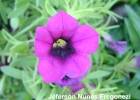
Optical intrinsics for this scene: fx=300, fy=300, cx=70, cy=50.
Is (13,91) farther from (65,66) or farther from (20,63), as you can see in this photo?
(65,66)

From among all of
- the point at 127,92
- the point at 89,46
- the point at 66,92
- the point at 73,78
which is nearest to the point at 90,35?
the point at 89,46

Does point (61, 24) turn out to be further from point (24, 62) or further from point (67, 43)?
point (24, 62)

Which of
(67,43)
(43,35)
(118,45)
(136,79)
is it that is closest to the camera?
(43,35)

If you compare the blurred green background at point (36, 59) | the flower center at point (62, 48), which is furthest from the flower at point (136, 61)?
the flower center at point (62, 48)

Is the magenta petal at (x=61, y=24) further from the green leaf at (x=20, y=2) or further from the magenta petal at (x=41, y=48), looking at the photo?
the green leaf at (x=20, y=2)

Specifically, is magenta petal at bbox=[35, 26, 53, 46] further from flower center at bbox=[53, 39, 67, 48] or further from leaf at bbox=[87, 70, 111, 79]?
leaf at bbox=[87, 70, 111, 79]

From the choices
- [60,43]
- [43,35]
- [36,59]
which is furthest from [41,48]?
[36,59]

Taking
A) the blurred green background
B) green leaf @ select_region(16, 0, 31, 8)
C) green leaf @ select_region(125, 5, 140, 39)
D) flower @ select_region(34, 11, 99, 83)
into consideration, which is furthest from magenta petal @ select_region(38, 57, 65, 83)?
green leaf @ select_region(125, 5, 140, 39)
